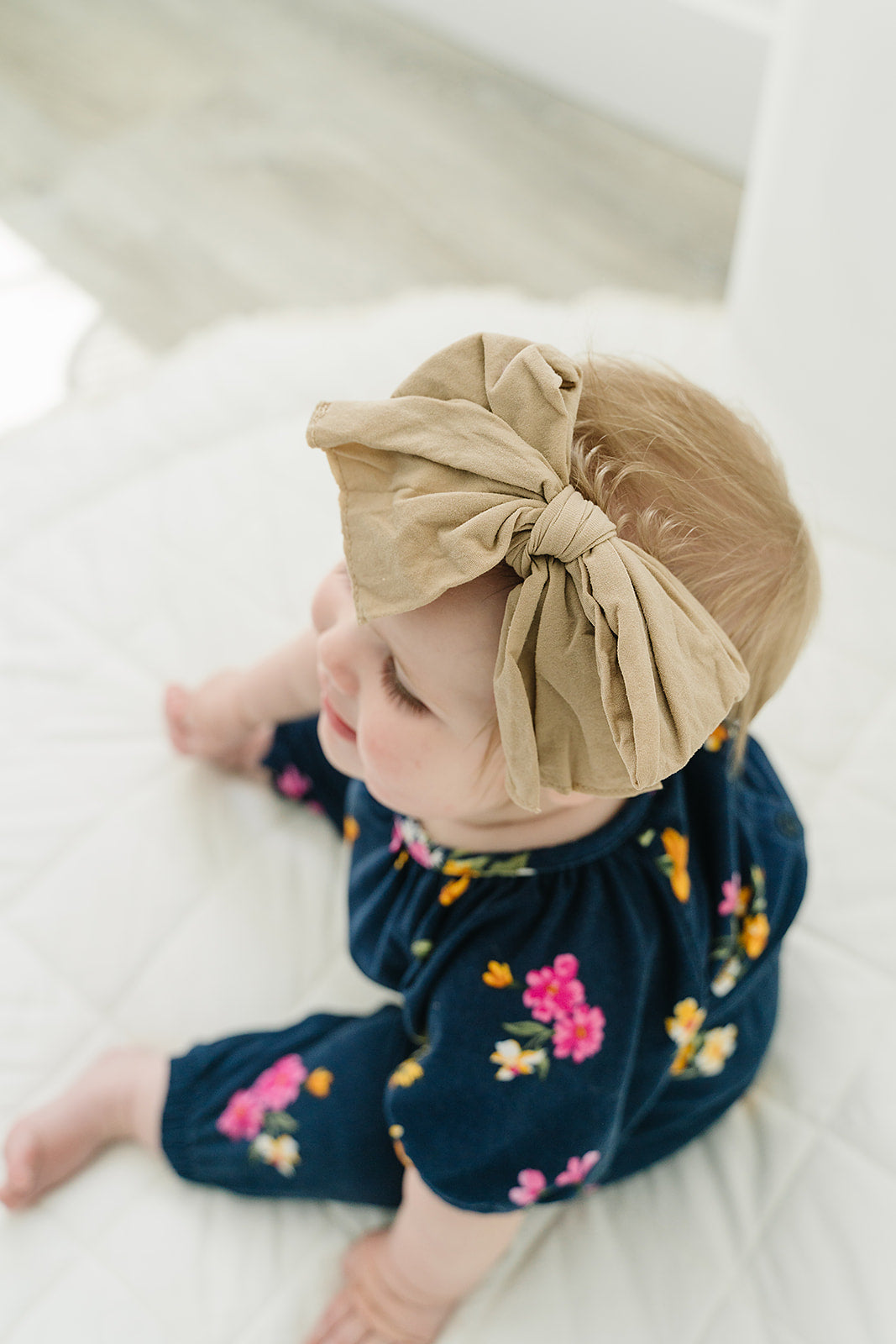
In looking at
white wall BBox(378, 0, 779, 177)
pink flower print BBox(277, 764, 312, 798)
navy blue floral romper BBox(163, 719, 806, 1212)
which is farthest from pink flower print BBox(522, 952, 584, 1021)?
white wall BBox(378, 0, 779, 177)

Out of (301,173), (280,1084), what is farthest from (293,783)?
(301,173)

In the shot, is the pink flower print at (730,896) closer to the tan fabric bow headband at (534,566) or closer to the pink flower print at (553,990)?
the pink flower print at (553,990)

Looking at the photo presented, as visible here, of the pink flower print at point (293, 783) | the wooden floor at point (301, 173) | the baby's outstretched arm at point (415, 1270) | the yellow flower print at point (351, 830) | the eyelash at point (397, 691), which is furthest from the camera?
the wooden floor at point (301, 173)

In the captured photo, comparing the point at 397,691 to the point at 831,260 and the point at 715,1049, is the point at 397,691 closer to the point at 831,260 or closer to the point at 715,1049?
the point at 715,1049

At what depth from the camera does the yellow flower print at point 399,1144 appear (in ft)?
2.35

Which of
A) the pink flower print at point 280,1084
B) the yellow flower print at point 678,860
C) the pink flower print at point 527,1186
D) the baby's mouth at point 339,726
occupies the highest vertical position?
the baby's mouth at point 339,726

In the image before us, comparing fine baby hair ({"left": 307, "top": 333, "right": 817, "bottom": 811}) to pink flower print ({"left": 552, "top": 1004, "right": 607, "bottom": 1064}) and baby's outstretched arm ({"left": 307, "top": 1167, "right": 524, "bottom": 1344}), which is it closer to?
pink flower print ({"left": 552, "top": 1004, "right": 607, "bottom": 1064})

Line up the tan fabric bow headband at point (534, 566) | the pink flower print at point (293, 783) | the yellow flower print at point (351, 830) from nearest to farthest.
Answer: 1. the tan fabric bow headband at point (534, 566)
2. the yellow flower print at point (351, 830)
3. the pink flower print at point (293, 783)

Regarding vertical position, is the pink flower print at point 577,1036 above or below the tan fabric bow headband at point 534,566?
below

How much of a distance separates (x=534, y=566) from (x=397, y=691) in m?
0.13

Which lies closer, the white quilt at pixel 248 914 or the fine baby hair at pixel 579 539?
the fine baby hair at pixel 579 539

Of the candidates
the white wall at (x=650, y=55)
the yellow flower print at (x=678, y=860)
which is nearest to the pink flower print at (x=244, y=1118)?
the yellow flower print at (x=678, y=860)

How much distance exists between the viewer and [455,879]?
0.75m

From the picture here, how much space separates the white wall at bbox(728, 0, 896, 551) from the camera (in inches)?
42.1
